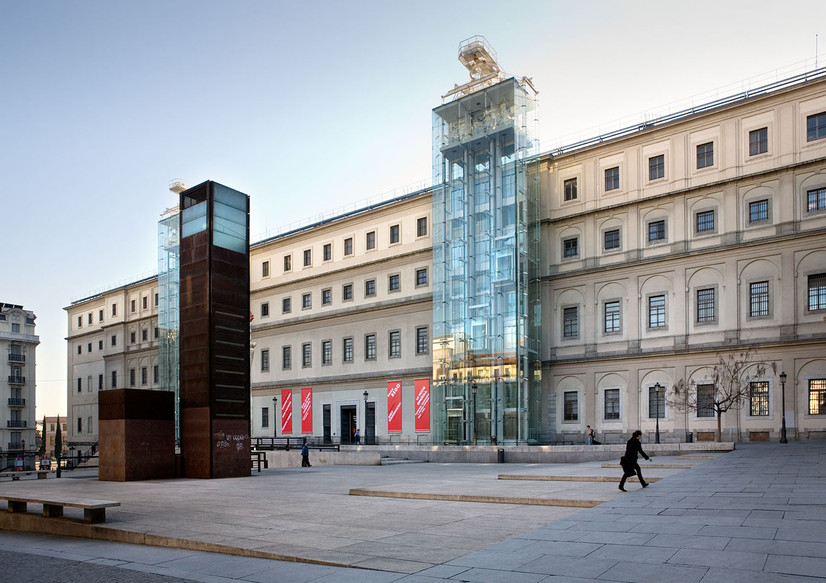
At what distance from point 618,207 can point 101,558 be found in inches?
1506

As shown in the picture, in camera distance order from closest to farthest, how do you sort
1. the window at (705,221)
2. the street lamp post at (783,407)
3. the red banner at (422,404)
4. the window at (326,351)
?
the street lamp post at (783,407) < the window at (705,221) < the red banner at (422,404) < the window at (326,351)

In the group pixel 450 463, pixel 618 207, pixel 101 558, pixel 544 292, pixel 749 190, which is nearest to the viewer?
pixel 101 558

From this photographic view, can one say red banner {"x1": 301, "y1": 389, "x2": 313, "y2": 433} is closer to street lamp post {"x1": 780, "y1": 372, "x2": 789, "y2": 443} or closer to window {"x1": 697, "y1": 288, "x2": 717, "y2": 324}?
window {"x1": 697, "y1": 288, "x2": 717, "y2": 324}

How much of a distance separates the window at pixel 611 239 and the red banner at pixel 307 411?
27.7 meters

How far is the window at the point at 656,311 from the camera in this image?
138 feet

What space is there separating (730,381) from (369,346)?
2766 cm

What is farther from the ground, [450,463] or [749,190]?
[749,190]

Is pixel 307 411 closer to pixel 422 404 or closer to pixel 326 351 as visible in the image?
pixel 326 351

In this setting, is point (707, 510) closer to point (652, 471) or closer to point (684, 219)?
point (652, 471)

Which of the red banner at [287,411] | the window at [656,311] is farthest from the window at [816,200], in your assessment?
the red banner at [287,411]

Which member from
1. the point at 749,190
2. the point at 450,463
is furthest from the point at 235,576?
the point at 749,190

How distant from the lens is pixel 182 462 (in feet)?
85.8

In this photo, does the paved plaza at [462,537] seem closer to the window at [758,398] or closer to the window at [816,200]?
the window at [758,398]

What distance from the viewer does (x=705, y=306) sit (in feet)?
133
